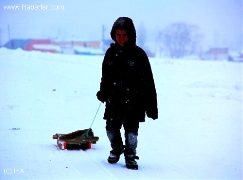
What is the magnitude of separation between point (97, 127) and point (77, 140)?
5.62ft

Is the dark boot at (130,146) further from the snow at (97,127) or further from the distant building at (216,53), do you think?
the distant building at (216,53)

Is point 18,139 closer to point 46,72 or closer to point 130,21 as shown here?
point 130,21

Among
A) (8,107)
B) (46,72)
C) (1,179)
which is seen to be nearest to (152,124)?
(8,107)

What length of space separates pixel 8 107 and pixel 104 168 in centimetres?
425

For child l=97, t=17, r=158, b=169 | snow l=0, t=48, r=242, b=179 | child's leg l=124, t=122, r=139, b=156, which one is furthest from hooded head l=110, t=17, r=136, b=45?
snow l=0, t=48, r=242, b=179

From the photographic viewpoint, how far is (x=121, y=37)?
12.2 feet

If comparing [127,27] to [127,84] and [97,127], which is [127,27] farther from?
[97,127]

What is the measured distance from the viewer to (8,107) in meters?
7.39

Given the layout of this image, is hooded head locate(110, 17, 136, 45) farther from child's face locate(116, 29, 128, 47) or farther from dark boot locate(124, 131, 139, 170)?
dark boot locate(124, 131, 139, 170)

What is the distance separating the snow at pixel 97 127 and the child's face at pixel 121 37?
1366mm

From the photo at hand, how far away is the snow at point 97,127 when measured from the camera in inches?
150

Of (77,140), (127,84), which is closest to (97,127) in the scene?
(77,140)

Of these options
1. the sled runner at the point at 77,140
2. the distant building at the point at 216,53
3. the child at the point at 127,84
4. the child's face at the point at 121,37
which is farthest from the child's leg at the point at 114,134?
the distant building at the point at 216,53

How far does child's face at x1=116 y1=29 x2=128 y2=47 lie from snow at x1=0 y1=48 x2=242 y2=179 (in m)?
1.37
